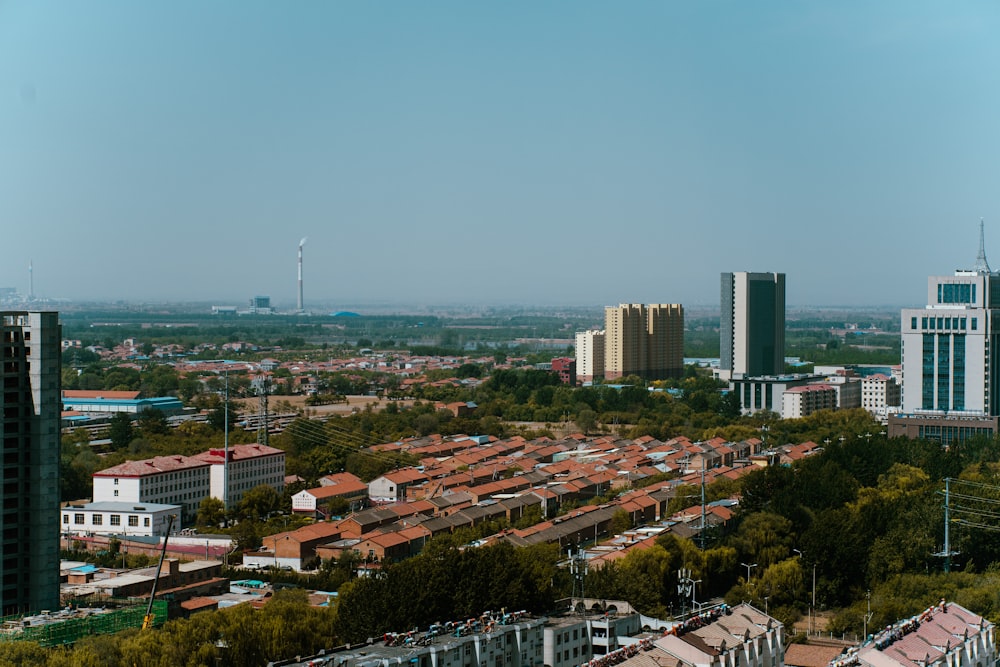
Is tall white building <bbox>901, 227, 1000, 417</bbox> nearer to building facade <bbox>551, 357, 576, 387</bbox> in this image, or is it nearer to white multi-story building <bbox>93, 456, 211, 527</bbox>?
white multi-story building <bbox>93, 456, 211, 527</bbox>

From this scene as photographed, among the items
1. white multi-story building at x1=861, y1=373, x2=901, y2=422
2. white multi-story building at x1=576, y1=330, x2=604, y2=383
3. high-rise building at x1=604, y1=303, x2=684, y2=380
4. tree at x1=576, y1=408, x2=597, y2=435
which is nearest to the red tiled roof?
tree at x1=576, y1=408, x2=597, y2=435

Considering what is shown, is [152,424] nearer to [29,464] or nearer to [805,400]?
[29,464]

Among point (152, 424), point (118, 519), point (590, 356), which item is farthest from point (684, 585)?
point (590, 356)

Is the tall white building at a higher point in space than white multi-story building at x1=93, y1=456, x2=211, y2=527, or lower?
higher

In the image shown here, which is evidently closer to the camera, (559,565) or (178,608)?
(178,608)

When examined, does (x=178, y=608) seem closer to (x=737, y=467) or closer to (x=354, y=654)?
(x=354, y=654)

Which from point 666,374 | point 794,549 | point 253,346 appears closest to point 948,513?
point 794,549
